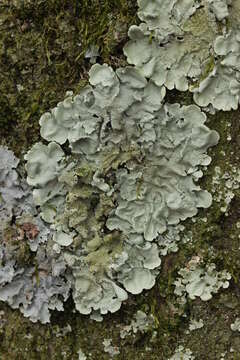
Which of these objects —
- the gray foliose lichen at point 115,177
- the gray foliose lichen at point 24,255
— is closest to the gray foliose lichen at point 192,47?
the gray foliose lichen at point 115,177

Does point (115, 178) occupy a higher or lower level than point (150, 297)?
higher

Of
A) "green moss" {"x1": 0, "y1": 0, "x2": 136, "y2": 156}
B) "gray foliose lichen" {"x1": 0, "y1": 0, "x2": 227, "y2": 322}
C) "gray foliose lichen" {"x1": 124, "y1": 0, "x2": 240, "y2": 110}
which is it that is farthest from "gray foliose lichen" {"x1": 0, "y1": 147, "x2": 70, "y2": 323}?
"gray foliose lichen" {"x1": 124, "y1": 0, "x2": 240, "y2": 110}

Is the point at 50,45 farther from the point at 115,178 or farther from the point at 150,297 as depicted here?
the point at 150,297

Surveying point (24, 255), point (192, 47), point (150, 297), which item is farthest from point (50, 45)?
point (150, 297)

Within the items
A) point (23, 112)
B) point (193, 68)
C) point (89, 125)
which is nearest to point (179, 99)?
point (193, 68)

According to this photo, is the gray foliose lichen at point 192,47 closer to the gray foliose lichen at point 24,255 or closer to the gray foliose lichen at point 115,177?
the gray foliose lichen at point 115,177

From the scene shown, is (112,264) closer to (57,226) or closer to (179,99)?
(57,226)
